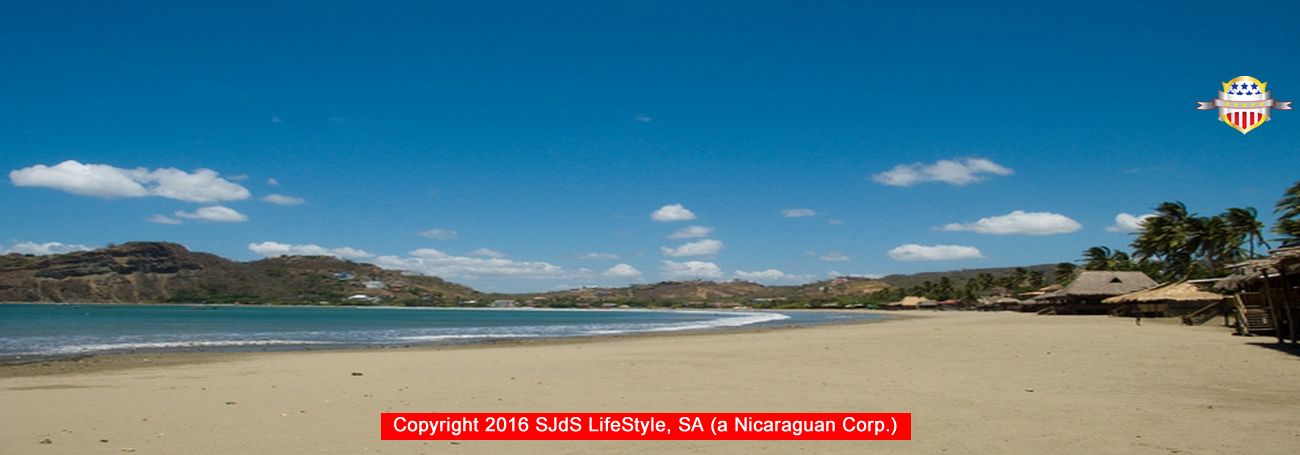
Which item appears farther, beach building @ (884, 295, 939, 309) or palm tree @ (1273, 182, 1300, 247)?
beach building @ (884, 295, 939, 309)

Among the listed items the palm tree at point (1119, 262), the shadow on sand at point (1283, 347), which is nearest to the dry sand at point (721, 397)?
the shadow on sand at point (1283, 347)

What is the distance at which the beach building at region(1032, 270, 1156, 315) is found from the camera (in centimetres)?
5225

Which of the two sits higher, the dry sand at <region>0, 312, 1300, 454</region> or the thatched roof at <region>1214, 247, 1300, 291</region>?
the thatched roof at <region>1214, 247, 1300, 291</region>

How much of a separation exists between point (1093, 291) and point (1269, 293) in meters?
35.3

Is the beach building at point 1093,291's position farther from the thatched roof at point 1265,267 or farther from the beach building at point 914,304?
the beach building at point 914,304

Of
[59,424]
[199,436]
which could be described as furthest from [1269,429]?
[59,424]

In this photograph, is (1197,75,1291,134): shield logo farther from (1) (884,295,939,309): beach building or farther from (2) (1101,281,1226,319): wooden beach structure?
(1) (884,295,939,309): beach building

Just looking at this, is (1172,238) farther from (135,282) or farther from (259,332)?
(135,282)

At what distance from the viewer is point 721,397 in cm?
1027

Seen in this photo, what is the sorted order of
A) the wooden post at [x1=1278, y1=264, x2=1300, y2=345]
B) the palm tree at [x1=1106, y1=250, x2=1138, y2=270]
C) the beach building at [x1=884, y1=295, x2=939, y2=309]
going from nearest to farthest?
the wooden post at [x1=1278, y1=264, x2=1300, y2=345]
the palm tree at [x1=1106, y1=250, x2=1138, y2=270]
the beach building at [x1=884, y1=295, x2=939, y2=309]

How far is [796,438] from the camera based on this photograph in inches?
289

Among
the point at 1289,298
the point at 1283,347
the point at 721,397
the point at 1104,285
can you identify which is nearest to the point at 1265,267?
the point at 1289,298

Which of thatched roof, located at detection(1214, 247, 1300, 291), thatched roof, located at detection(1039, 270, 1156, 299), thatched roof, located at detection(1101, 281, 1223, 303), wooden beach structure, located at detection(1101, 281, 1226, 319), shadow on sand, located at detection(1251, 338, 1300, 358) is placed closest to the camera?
thatched roof, located at detection(1214, 247, 1300, 291)

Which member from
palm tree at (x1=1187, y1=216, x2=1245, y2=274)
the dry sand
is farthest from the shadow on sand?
palm tree at (x1=1187, y1=216, x2=1245, y2=274)
